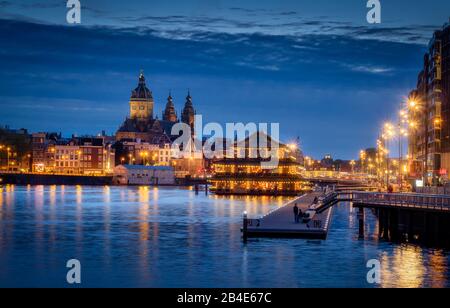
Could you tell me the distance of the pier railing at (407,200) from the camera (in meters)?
65.1

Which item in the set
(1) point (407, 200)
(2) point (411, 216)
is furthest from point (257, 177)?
(2) point (411, 216)

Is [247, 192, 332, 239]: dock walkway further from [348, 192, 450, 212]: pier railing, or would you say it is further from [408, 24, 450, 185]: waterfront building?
[408, 24, 450, 185]: waterfront building

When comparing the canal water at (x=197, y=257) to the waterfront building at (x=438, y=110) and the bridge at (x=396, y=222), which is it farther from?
the waterfront building at (x=438, y=110)

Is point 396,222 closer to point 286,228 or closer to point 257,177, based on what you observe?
point 286,228

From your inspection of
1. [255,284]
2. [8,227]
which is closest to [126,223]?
[8,227]

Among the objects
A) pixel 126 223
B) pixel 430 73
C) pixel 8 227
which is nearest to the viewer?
pixel 8 227

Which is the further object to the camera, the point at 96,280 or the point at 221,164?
the point at 221,164

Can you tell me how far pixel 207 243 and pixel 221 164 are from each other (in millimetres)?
116497

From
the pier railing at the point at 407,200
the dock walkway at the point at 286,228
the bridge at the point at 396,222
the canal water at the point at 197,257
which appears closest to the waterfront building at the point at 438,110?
the pier railing at the point at 407,200

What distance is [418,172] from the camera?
437 ft

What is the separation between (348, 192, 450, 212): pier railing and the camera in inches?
2564

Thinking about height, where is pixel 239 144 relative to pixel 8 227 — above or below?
above

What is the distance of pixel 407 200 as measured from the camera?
71.7 m
